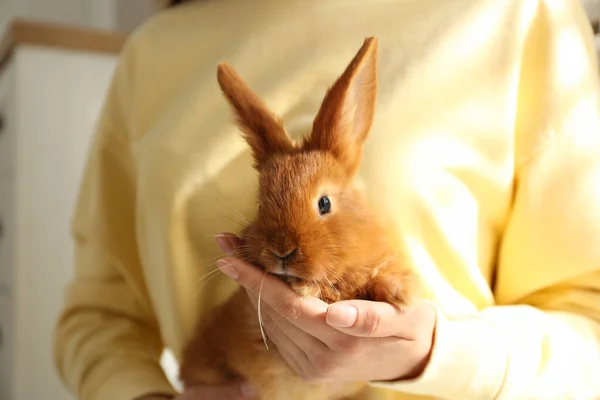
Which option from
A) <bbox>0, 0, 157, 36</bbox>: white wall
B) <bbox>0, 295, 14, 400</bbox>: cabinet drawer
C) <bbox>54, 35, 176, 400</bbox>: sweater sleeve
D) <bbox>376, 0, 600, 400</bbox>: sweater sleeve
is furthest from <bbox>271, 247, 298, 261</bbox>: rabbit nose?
<bbox>0, 0, 157, 36</bbox>: white wall

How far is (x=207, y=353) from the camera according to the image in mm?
666

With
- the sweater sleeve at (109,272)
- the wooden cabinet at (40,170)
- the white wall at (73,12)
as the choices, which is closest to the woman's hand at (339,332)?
the sweater sleeve at (109,272)

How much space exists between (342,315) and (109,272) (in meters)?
0.56

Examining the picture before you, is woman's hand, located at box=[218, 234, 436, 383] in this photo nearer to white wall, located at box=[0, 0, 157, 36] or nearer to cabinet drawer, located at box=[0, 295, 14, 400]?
cabinet drawer, located at box=[0, 295, 14, 400]

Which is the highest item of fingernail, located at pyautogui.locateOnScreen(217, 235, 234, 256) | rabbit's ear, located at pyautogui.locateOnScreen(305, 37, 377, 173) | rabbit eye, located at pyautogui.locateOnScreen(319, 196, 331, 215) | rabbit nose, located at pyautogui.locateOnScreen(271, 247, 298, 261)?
rabbit's ear, located at pyautogui.locateOnScreen(305, 37, 377, 173)

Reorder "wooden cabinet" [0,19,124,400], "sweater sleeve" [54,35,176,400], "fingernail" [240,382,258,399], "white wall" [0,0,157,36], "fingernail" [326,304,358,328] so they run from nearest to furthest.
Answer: "fingernail" [326,304,358,328] < "fingernail" [240,382,258,399] < "sweater sleeve" [54,35,176,400] < "wooden cabinet" [0,19,124,400] < "white wall" [0,0,157,36]

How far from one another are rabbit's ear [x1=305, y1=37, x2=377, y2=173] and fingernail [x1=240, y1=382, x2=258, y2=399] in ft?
0.81

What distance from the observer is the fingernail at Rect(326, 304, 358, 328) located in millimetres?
474

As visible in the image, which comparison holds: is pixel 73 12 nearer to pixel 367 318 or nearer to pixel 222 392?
pixel 222 392

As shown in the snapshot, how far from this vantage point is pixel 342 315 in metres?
0.47

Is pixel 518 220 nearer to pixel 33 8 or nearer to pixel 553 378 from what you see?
pixel 553 378

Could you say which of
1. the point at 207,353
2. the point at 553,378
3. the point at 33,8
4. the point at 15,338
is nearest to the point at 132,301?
the point at 207,353

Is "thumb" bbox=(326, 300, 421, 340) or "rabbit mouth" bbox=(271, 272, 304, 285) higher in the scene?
"rabbit mouth" bbox=(271, 272, 304, 285)

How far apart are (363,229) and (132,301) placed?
0.53 m
